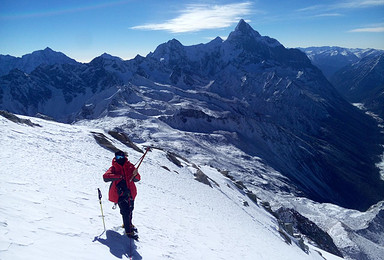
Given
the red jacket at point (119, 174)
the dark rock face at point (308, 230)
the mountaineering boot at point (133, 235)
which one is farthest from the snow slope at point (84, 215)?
the dark rock face at point (308, 230)

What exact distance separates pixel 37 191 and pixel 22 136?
12050 mm

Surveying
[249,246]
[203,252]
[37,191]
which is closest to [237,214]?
[249,246]

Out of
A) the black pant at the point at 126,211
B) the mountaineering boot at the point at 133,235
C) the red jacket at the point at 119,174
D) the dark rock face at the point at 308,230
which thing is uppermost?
the red jacket at the point at 119,174

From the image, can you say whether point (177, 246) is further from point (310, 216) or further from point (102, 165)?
point (310, 216)

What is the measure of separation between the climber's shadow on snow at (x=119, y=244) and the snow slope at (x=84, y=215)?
0.12 ft

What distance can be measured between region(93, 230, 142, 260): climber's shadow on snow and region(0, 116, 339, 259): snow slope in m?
0.04

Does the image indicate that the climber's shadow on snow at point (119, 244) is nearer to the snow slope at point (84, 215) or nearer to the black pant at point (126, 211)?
the snow slope at point (84, 215)

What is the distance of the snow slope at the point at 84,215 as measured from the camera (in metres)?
8.64

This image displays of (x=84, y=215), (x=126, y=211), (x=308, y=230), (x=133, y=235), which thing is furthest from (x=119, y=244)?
(x=308, y=230)

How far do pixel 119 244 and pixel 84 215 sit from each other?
2291 millimetres

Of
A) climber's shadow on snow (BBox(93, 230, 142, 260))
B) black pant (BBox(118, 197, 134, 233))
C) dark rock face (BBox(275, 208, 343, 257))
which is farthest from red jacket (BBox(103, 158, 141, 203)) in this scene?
dark rock face (BBox(275, 208, 343, 257))

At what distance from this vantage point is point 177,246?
39.7ft

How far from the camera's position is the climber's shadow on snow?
9.61 meters

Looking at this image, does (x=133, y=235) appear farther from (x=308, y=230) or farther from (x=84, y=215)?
(x=308, y=230)
